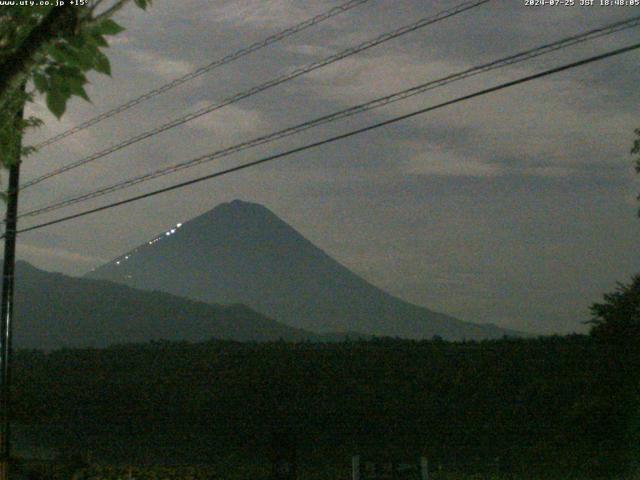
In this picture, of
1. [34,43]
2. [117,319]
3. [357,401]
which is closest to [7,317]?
[34,43]

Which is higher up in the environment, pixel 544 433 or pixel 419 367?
pixel 419 367

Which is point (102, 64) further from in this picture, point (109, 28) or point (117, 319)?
point (117, 319)

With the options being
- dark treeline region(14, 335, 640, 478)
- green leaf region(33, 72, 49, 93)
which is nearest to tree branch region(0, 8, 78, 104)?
green leaf region(33, 72, 49, 93)

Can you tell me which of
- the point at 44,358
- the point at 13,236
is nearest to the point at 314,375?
the point at 44,358

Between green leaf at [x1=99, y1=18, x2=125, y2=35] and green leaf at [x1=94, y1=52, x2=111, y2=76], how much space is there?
0.35ft

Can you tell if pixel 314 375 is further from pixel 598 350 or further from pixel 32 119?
pixel 32 119

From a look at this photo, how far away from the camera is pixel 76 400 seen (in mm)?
44875

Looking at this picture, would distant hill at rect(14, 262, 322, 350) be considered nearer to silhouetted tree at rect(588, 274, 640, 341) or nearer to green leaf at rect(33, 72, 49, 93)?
silhouetted tree at rect(588, 274, 640, 341)

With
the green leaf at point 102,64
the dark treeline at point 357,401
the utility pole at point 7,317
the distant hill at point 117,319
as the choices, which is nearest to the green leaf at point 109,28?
the green leaf at point 102,64

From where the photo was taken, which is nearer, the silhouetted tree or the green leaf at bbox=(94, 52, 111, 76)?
the green leaf at bbox=(94, 52, 111, 76)

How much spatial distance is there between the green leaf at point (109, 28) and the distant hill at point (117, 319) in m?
113

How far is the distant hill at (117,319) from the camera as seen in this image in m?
121

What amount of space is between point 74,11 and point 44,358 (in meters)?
51.7

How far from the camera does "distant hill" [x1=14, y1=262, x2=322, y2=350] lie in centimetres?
12144
